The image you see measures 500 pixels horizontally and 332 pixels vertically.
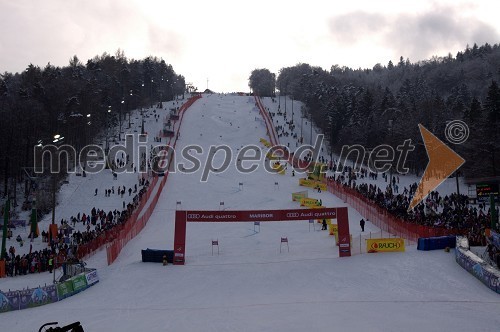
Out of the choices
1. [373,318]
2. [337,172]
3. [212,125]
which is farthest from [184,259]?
[212,125]

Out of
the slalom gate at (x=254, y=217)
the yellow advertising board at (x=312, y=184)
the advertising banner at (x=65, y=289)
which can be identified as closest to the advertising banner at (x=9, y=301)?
the advertising banner at (x=65, y=289)

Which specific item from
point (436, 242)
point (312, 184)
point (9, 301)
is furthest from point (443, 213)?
point (9, 301)

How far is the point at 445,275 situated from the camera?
1864 centimetres

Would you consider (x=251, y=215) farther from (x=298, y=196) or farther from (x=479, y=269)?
(x=298, y=196)

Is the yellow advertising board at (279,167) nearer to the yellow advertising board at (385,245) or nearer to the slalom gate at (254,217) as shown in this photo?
the slalom gate at (254,217)

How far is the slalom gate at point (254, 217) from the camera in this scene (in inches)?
860

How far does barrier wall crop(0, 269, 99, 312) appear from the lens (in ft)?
55.7

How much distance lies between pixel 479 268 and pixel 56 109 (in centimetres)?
5220

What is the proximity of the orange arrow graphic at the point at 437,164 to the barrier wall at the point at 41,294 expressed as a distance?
27.3 metres

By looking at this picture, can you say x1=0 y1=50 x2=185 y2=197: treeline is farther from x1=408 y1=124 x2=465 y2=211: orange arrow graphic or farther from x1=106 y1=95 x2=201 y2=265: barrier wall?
x1=408 y1=124 x2=465 y2=211: orange arrow graphic

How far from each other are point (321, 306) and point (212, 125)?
58.4 meters

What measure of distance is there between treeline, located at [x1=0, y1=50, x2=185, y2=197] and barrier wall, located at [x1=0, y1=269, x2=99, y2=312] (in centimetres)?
1619

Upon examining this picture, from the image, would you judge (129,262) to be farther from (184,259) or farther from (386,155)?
(386,155)

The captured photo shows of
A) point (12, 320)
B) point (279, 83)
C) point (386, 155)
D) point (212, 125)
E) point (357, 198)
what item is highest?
point (279, 83)
